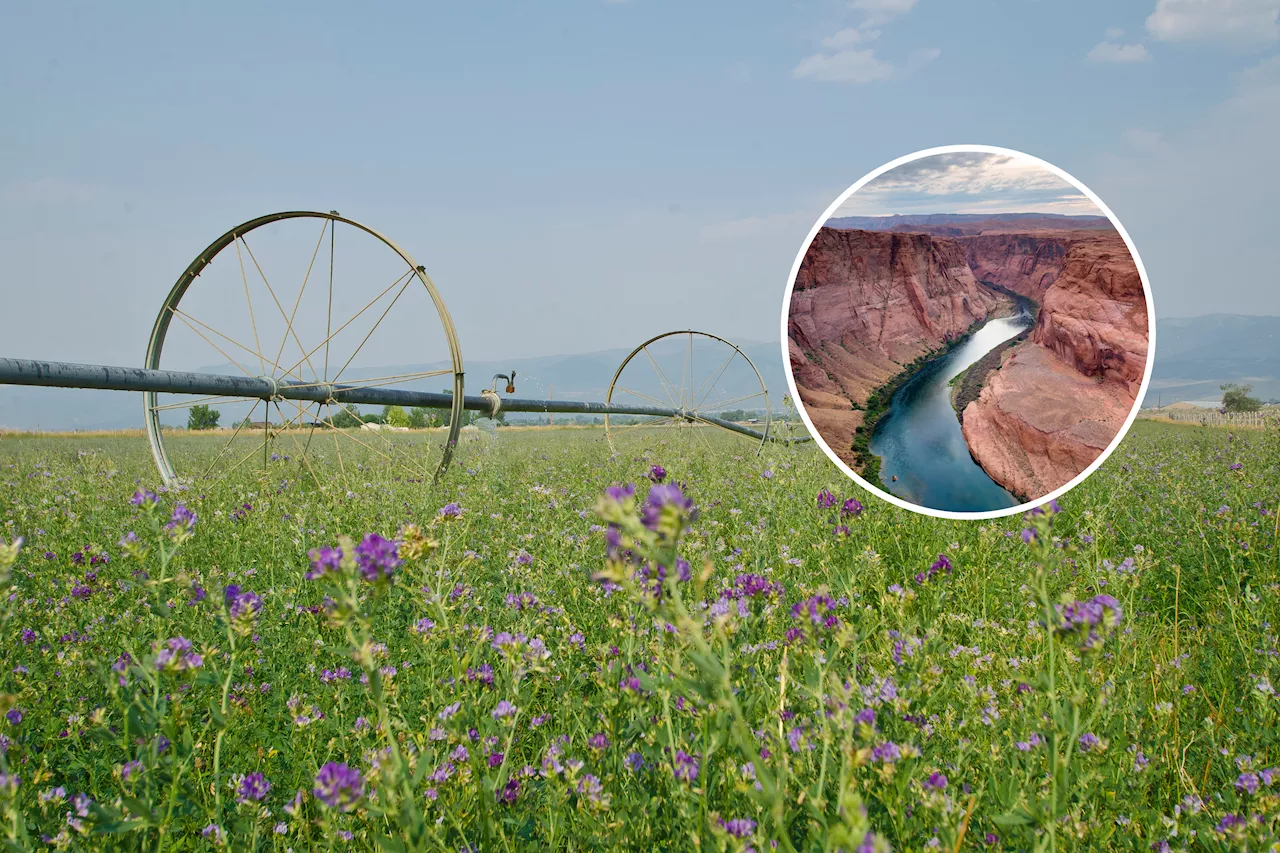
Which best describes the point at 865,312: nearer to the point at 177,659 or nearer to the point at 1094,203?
the point at 1094,203

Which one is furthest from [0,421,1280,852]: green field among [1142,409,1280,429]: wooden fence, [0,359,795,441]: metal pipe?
[1142,409,1280,429]: wooden fence

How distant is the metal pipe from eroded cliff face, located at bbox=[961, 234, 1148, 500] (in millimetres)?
5578

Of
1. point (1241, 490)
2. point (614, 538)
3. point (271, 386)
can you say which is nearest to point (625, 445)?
point (271, 386)

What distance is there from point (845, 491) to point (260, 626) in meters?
3.39

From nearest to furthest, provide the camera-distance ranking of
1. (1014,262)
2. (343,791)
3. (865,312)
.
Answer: (343,791), (1014,262), (865,312)

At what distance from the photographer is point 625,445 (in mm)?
11227

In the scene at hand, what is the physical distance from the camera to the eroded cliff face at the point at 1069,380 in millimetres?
1945

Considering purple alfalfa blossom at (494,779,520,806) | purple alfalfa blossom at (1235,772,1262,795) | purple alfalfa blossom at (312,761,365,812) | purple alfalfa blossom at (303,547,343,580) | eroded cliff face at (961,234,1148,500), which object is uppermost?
eroded cliff face at (961,234,1148,500)

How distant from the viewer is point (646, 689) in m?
1.61

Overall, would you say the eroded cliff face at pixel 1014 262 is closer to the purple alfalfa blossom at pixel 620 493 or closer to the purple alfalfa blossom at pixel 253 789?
the purple alfalfa blossom at pixel 620 493

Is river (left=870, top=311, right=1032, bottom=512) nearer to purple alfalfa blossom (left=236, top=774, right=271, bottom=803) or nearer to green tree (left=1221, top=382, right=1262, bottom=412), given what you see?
purple alfalfa blossom (left=236, top=774, right=271, bottom=803)

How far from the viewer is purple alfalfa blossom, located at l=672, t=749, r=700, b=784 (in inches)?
55.1

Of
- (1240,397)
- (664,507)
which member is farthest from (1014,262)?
(1240,397)

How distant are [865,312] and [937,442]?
419 mm
